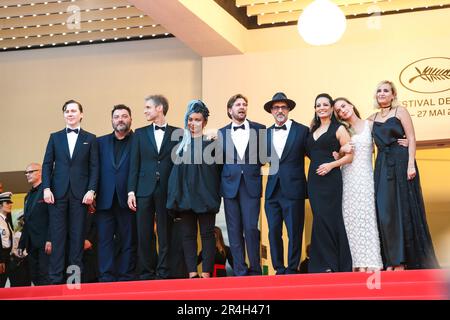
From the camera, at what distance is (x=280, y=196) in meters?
7.21

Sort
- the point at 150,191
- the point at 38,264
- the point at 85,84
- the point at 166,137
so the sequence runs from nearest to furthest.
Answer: the point at 150,191
the point at 166,137
the point at 38,264
the point at 85,84

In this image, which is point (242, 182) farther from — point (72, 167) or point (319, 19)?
point (319, 19)

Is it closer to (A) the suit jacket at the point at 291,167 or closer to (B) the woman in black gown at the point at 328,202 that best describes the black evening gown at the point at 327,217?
(B) the woman in black gown at the point at 328,202

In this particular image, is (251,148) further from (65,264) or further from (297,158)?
(65,264)

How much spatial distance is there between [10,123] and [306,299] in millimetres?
→ 7299

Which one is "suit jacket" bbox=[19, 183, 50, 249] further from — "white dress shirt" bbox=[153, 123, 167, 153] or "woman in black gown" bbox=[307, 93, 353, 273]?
"woman in black gown" bbox=[307, 93, 353, 273]

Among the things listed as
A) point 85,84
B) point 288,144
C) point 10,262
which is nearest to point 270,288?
point 288,144

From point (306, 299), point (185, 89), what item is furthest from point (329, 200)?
point (185, 89)

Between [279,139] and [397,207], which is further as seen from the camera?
[279,139]

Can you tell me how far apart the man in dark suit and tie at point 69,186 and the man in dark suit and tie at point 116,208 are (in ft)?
0.37

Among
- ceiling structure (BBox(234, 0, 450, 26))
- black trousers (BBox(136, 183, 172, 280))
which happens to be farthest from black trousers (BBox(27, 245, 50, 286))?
ceiling structure (BBox(234, 0, 450, 26))

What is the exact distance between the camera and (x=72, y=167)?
761cm

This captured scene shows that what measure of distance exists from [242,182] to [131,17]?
480cm

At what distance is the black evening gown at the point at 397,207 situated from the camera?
7.01 m
